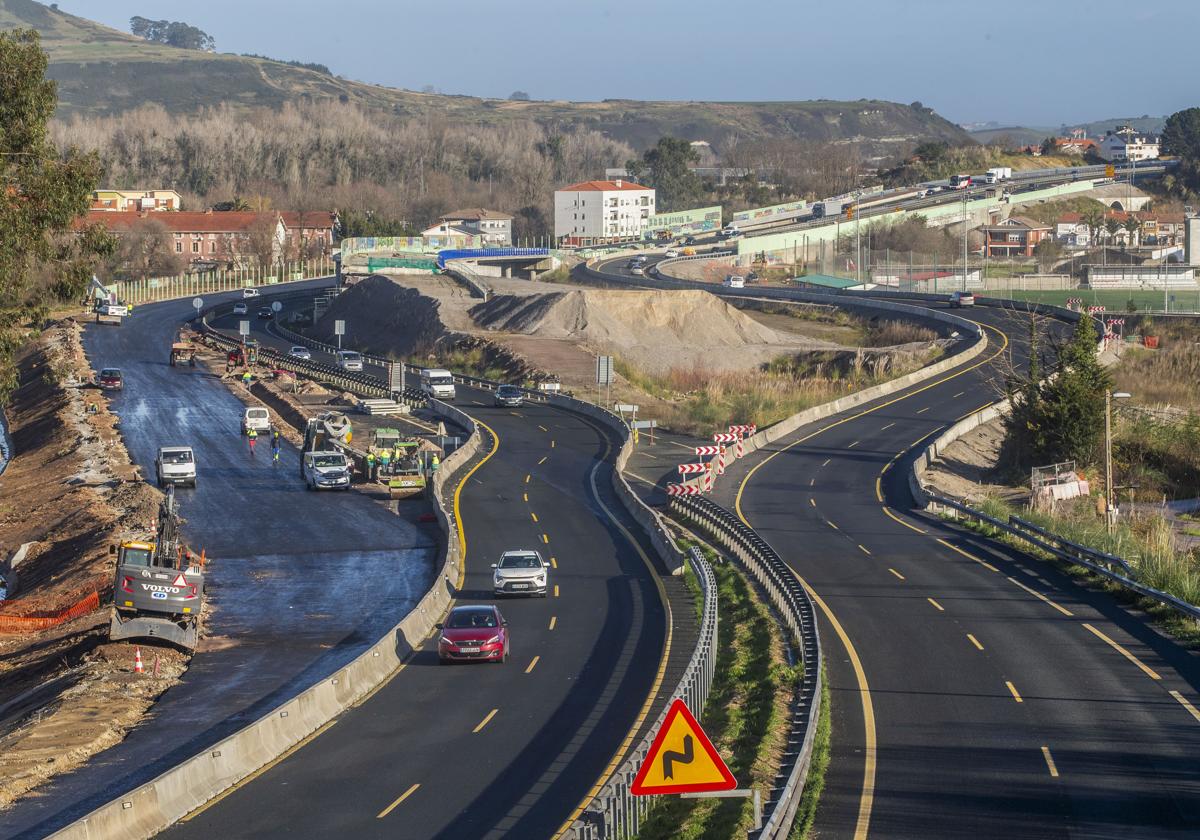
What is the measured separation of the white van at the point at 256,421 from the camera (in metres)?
68.8

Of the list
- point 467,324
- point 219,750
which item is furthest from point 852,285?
point 219,750

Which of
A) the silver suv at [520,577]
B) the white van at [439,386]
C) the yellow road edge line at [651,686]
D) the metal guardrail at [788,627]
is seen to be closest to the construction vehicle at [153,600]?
the silver suv at [520,577]

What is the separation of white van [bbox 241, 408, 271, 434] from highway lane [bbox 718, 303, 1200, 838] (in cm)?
3205

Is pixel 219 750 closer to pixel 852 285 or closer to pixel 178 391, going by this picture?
pixel 178 391

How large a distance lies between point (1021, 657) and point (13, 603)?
28822 mm

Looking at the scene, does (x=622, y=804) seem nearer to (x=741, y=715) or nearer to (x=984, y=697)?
(x=741, y=715)

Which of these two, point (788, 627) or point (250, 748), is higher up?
point (250, 748)

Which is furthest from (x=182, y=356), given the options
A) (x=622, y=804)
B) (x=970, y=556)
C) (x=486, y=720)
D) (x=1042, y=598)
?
(x=622, y=804)

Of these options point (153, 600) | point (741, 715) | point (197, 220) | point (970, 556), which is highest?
point (197, 220)

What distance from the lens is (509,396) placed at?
253ft

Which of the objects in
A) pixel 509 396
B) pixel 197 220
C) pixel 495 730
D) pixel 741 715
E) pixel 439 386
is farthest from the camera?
pixel 197 220

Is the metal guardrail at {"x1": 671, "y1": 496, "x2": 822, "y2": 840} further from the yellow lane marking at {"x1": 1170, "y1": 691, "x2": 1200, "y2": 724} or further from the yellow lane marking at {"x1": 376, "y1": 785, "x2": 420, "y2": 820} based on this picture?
the yellow lane marking at {"x1": 1170, "y1": 691, "x2": 1200, "y2": 724}

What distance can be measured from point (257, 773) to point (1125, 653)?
54.8ft

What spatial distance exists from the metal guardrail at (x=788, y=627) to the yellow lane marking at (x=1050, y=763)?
3493 mm
